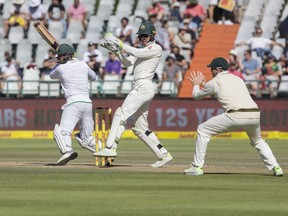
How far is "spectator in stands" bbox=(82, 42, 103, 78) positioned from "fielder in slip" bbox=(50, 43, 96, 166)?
12654 millimetres

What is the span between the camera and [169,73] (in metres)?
29.6

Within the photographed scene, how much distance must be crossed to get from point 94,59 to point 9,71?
221 cm

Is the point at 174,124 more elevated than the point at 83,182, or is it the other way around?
the point at 83,182

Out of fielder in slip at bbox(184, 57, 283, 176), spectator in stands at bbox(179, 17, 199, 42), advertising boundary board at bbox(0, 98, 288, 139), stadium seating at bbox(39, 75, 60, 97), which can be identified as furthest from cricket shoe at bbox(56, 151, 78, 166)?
spectator in stands at bbox(179, 17, 199, 42)

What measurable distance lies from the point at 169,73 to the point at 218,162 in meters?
11.0

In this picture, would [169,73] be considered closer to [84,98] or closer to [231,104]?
[84,98]

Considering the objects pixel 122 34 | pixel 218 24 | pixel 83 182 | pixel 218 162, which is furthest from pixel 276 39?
pixel 83 182

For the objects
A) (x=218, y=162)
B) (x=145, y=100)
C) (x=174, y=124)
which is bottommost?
(x=174, y=124)

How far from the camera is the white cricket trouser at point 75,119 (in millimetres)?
17234

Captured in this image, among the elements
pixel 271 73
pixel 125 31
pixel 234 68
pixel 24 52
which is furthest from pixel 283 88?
pixel 24 52

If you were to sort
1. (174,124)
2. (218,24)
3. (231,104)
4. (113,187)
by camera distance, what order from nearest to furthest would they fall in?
(113,187), (231,104), (174,124), (218,24)

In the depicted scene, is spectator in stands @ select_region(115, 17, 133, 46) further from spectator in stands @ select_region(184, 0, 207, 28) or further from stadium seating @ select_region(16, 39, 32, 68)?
stadium seating @ select_region(16, 39, 32, 68)

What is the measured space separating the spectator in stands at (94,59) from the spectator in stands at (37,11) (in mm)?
2612

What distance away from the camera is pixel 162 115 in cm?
2942
